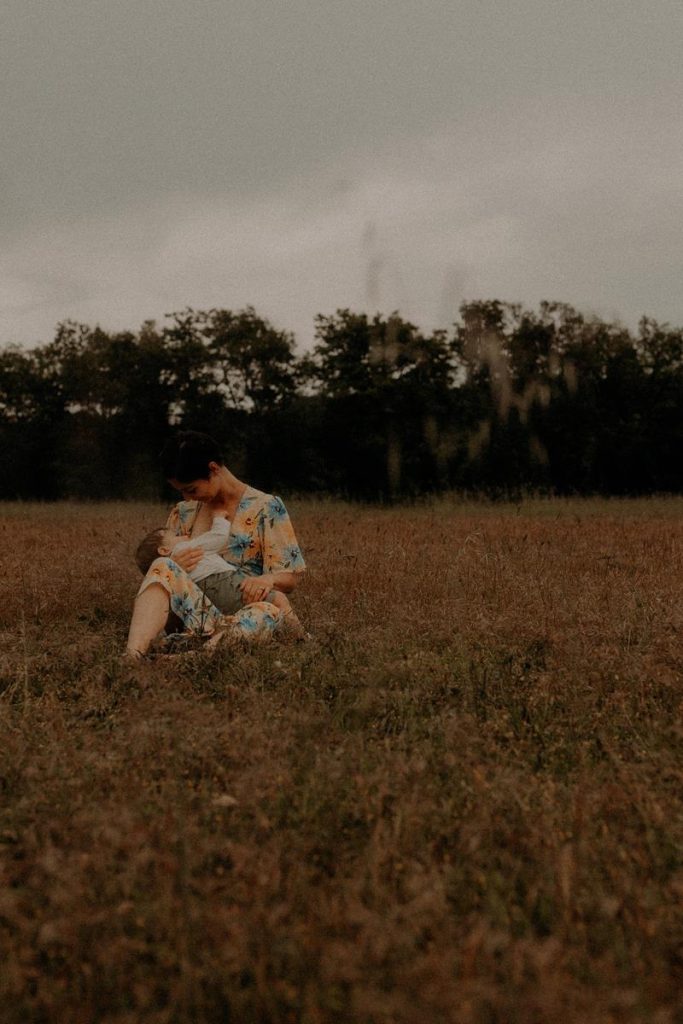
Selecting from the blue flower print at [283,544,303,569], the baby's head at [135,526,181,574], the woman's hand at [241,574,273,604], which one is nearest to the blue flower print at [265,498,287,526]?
the blue flower print at [283,544,303,569]

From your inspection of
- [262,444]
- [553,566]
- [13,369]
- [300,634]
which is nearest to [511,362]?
[262,444]

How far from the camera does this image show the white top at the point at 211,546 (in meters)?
5.46

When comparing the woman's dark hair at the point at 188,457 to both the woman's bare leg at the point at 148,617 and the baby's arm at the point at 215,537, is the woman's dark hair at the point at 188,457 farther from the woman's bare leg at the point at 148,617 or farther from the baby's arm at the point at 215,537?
the woman's bare leg at the point at 148,617

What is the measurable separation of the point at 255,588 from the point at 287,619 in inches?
10.7

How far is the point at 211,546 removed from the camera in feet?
18.5

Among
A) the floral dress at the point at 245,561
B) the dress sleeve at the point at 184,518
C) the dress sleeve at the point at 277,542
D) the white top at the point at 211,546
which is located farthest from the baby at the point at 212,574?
the dress sleeve at the point at 184,518

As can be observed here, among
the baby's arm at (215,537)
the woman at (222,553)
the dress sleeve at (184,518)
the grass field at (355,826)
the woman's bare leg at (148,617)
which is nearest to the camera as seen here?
the grass field at (355,826)

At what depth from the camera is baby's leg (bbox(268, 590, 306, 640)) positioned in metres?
5.20

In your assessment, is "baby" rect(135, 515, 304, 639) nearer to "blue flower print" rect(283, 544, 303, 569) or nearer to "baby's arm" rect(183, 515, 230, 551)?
"baby's arm" rect(183, 515, 230, 551)

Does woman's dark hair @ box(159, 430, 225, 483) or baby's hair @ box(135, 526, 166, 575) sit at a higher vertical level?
woman's dark hair @ box(159, 430, 225, 483)

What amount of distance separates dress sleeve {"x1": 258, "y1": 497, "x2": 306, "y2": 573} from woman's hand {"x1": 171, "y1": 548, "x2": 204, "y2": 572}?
42cm

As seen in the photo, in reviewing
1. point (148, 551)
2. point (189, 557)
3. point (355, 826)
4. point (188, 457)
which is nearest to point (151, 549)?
point (148, 551)

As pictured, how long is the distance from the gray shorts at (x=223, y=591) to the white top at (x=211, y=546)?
3 centimetres

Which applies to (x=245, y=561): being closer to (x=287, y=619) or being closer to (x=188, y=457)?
(x=287, y=619)
